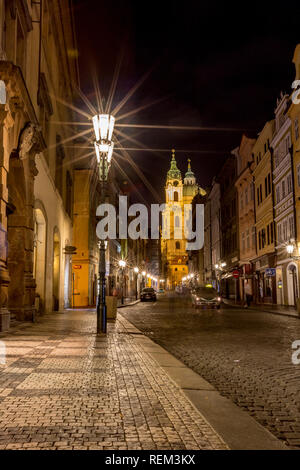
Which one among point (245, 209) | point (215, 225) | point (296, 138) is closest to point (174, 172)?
point (215, 225)

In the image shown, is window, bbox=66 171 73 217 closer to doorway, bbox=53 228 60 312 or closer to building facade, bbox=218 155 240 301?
doorway, bbox=53 228 60 312

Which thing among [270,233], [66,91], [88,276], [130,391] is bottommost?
[130,391]

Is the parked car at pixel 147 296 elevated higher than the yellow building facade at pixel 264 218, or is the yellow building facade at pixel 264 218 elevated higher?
the yellow building facade at pixel 264 218

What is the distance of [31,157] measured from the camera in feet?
55.2

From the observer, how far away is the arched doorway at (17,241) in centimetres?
1567

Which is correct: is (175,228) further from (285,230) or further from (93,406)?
(93,406)

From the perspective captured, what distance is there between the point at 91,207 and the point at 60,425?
1345 inches

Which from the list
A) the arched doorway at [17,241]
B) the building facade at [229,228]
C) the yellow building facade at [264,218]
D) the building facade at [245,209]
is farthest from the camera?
the building facade at [229,228]

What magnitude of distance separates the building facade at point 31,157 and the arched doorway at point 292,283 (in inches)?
630

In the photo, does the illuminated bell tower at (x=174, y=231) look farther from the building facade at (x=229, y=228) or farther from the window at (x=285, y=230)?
the window at (x=285, y=230)

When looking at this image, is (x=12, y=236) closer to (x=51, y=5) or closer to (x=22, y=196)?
(x=22, y=196)

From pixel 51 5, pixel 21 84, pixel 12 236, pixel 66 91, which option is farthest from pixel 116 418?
pixel 66 91

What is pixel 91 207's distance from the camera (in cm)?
3784

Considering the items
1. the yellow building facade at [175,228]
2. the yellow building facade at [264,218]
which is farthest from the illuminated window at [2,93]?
the yellow building facade at [175,228]
